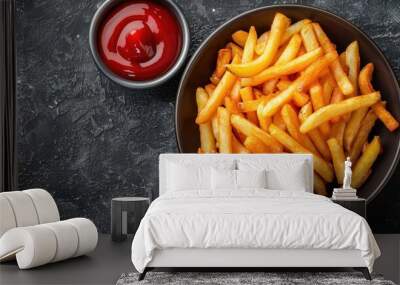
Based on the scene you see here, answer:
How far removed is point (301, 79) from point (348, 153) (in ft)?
2.69

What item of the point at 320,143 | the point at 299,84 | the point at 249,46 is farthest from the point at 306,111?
the point at 249,46

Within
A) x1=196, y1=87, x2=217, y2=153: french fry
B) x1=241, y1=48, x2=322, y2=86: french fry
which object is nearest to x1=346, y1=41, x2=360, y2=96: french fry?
x1=241, y1=48, x2=322, y2=86: french fry

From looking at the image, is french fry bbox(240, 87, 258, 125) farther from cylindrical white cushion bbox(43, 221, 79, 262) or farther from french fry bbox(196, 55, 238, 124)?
cylindrical white cushion bbox(43, 221, 79, 262)

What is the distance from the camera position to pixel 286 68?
6.21 meters

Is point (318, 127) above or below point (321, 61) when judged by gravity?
below

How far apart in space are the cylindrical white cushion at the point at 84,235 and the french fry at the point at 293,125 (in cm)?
193

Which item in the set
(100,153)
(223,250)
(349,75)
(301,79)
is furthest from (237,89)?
(223,250)

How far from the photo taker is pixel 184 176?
20.4 ft

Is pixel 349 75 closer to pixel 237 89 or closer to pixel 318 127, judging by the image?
pixel 318 127

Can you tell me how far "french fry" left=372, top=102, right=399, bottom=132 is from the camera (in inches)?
249

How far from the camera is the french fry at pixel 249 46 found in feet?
21.0

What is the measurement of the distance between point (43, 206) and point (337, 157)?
2.59m

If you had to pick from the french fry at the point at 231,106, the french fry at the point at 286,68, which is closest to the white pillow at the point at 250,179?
the french fry at the point at 231,106

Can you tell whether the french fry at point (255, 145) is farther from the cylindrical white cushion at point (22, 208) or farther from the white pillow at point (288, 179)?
the cylindrical white cushion at point (22, 208)
